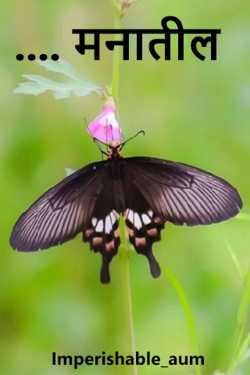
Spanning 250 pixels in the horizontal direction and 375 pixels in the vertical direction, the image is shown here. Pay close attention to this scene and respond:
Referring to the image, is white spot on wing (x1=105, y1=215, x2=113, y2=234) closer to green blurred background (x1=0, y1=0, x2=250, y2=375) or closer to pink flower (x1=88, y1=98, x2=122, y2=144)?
pink flower (x1=88, y1=98, x2=122, y2=144)

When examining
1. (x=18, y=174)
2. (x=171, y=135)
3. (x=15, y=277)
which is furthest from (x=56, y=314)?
(x=171, y=135)

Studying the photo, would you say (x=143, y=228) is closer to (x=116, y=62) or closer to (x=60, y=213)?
(x=60, y=213)

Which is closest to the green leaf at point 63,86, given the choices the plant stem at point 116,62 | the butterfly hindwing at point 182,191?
the plant stem at point 116,62

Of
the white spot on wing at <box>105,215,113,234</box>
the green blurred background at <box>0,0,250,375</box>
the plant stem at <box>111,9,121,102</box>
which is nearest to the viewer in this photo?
the plant stem at <box>111,9,121,102</box>

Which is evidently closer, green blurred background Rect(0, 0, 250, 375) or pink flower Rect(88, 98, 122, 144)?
pink flower Rect(88, 98, 122, 144)

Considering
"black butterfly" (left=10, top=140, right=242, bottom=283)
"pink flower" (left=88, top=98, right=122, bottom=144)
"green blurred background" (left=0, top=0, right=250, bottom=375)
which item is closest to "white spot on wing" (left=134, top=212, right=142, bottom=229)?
"black butterfly" (left=10, top=140, right=242, bottom=283)

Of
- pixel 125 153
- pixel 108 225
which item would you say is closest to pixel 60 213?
pixel 108 225
